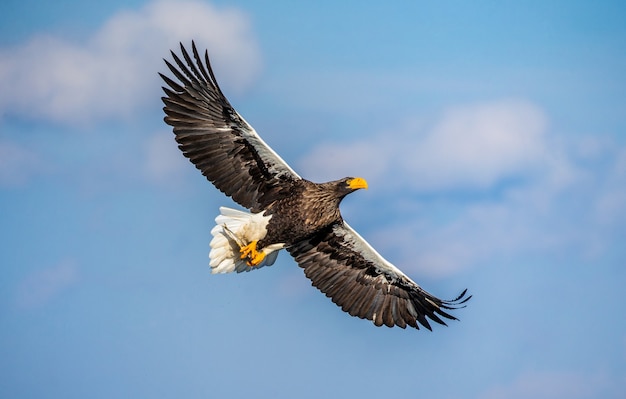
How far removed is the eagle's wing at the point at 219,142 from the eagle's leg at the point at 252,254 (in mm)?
453

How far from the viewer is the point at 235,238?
1306 centimetres

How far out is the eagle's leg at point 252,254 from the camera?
42.8 feet

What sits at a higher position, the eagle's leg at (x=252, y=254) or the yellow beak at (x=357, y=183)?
the yellow beak at (x=357, y=183)

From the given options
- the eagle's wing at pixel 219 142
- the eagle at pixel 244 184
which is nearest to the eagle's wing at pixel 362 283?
the eagle at pixel 244 184

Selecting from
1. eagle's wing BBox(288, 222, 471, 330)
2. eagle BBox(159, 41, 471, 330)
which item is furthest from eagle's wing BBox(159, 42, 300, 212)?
eagle's wing BBox(288, 222, 471, 330)

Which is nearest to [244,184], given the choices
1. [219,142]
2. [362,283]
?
[219,142]

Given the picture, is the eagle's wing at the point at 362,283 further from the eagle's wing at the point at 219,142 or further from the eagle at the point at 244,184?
the eagle's wing at the point at 219,142

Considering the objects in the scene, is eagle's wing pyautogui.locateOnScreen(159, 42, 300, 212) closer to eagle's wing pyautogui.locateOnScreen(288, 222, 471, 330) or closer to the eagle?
the eagle

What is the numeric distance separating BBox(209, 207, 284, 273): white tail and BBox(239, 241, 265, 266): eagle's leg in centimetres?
5

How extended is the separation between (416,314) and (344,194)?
6.59ft

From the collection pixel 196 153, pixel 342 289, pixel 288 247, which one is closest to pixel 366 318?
pixel 342 289

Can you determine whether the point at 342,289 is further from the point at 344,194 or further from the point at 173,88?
the point at 173,88

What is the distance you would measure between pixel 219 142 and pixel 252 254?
4.69 ft

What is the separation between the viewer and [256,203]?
13031mm
